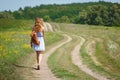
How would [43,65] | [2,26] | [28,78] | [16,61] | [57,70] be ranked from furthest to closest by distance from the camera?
[2,26]
[16,61]
[43,65]
[57,70]
[28,78]

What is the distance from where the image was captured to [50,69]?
17.4 m

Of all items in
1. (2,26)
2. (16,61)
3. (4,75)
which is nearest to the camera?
(4,75)

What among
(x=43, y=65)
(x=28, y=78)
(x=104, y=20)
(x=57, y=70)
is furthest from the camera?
(x=104, y=20)

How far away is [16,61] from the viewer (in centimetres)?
2036

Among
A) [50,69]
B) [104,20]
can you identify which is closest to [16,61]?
[50,69]

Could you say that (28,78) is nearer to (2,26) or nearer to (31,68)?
(31,68)

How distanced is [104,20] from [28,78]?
11677cm

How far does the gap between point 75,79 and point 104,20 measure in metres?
116

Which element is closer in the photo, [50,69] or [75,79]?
[75,79]

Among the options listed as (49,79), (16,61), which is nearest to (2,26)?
(16,61)

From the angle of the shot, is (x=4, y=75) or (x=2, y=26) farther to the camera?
(x=2, y=26)

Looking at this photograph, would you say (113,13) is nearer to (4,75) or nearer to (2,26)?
(2,26)

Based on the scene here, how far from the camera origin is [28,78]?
14.7m

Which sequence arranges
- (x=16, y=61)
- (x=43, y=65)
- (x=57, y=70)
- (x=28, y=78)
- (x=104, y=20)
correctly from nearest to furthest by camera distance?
(x=28, y=78)
(x=57, y=70)
(x=43, y=65)
(x=16, y=61)
(x=104, y=20)
